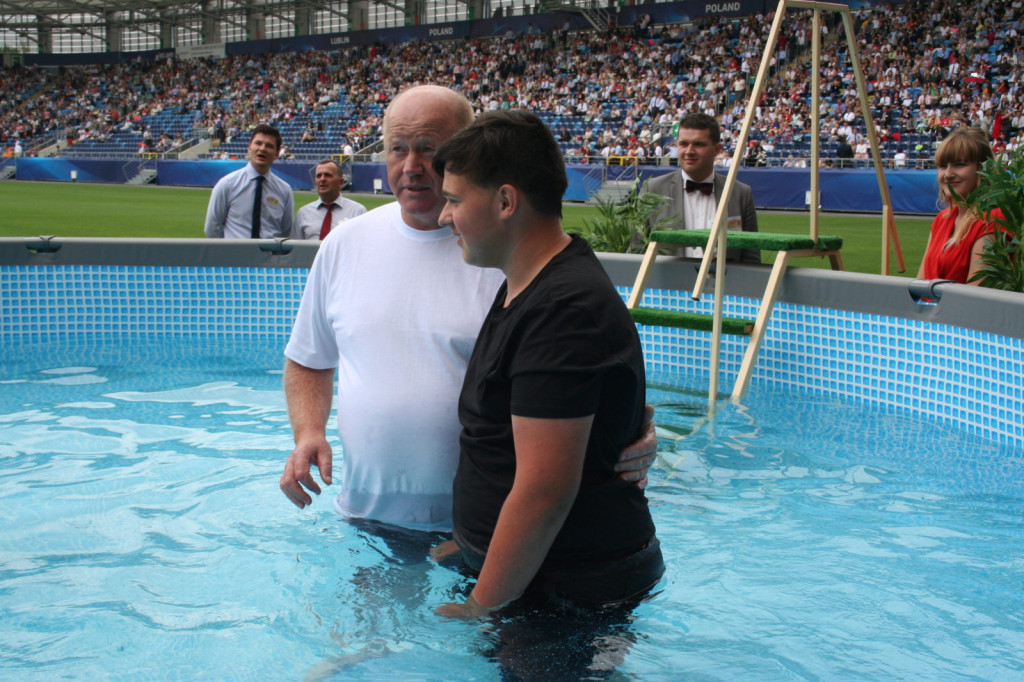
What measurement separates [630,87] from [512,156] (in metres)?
31.3

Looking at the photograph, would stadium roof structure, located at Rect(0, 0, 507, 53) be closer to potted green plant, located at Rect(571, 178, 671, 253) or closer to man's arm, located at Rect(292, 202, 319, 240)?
man's arm, located at Rect(292, 202, 319, 240)

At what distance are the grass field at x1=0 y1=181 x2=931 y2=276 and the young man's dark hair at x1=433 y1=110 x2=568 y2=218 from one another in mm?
7187

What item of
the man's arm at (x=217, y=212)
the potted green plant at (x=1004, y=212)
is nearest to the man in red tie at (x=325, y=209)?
the man's arm at (x=217, y=212)

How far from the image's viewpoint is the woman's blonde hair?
16.4ft

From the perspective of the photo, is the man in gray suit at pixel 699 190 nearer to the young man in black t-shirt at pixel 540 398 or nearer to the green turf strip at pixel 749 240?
the green turf strip at pixel 749 240

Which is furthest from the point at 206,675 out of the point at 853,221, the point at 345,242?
the point at 853,221

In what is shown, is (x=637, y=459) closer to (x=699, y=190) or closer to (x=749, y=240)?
(x=749, y=240)

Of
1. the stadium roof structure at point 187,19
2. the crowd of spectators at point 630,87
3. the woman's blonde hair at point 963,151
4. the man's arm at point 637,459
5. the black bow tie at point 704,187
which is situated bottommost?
the man's arm at point 637,459

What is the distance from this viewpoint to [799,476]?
14.6ft

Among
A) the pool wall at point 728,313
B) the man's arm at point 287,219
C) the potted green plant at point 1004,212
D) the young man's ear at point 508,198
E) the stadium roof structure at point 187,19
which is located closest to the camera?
the young man's ear at point 508,198

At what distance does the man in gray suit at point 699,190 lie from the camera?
5.84m

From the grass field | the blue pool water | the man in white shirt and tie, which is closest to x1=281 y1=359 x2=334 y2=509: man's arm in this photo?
the blue pool water

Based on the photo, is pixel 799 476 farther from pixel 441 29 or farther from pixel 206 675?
pixel 441 29

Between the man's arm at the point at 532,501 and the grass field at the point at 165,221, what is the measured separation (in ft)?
23.9
